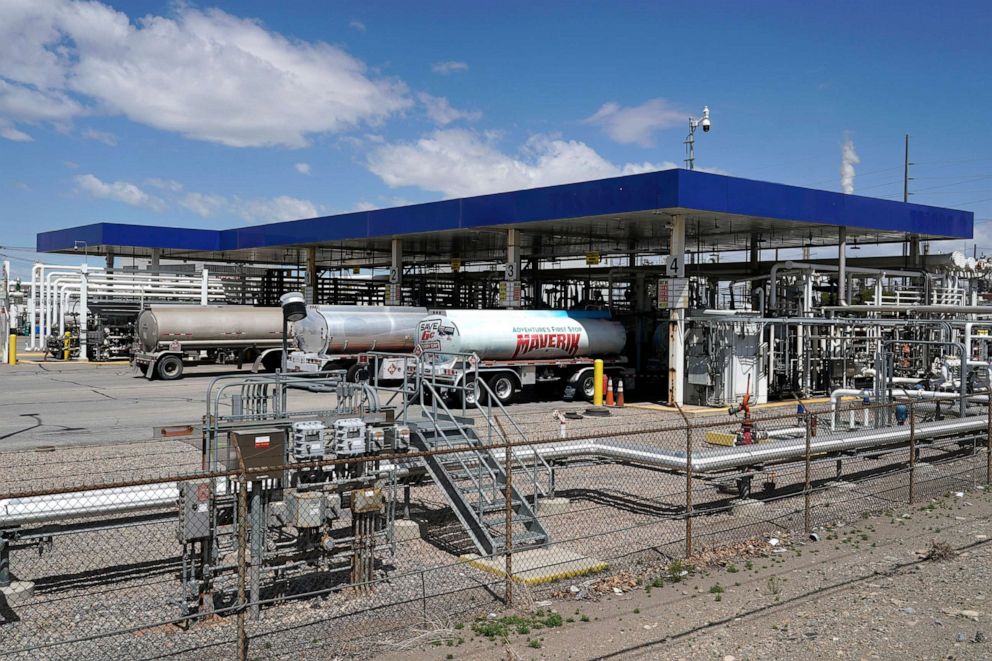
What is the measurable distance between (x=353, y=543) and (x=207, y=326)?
78.6 ft

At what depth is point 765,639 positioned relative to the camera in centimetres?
671

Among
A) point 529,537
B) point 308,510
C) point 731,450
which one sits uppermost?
point 731,450

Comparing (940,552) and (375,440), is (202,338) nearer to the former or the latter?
(375,440)

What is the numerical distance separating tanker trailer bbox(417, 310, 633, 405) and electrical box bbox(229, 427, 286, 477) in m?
12.7

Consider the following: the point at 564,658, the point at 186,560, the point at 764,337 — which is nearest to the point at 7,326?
the point at 764,337

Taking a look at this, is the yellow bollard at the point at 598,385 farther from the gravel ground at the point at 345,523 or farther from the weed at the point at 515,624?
the weed at the point at 515,624

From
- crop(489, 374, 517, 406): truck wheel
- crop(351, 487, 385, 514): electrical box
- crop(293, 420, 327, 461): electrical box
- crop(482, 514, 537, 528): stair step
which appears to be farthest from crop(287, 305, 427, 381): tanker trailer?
crop(351, 487, 385, 514): electrical box

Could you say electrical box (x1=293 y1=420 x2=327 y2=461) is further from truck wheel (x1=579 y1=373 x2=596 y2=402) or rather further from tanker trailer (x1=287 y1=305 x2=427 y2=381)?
truck wheel (x1=579 y1=373 x2=596 y2=402)

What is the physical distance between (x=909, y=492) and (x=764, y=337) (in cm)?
1326

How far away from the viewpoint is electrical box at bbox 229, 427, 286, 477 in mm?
7898

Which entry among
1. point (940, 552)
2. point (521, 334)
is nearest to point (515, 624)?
point (940, 552)

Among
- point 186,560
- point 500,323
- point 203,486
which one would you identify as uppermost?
point 500,323

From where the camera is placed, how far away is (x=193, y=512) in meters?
7.19

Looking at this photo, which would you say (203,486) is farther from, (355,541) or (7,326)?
(7,326)
